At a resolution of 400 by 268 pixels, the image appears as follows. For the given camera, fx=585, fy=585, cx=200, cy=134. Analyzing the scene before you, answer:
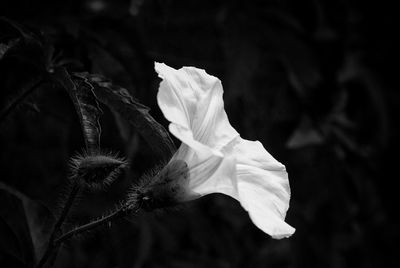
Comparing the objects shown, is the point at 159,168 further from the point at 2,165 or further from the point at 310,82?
the point at 310,82

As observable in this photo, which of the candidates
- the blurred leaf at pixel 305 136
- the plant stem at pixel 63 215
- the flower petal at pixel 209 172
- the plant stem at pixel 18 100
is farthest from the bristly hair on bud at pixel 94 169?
the blurred leaf at pixel 305 136

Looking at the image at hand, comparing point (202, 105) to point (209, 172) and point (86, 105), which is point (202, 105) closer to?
point (209, 172)

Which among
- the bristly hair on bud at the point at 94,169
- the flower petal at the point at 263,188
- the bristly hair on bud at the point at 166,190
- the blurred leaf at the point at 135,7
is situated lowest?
the flower petal at the point at 263,188

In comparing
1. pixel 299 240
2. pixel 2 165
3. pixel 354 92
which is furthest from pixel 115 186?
pixel 354 92

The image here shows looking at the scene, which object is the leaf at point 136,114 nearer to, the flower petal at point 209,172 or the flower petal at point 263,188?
the flower petal at point 209,172

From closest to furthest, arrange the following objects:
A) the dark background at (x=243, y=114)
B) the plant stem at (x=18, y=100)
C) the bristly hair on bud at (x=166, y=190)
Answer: the bristly hair on bud at (x=166, y=190) < the plant stem at (x=18, y=100) < the dark background at (x=243, y=114)

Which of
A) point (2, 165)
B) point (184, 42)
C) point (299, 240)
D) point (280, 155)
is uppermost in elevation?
point (184, 42)

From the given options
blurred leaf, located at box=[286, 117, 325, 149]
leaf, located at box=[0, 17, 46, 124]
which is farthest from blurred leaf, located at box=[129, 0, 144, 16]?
blurred leaf, located at box=[286, 117, 325, 149]

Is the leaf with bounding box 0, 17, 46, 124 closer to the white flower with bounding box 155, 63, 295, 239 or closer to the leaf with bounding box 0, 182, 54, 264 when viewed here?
the leaf with bounding box 0, 182, 54, 264
